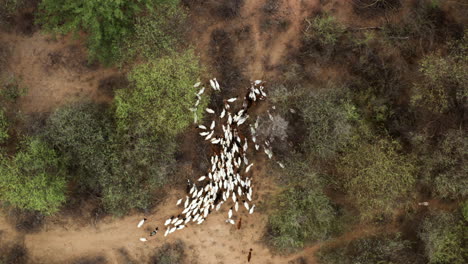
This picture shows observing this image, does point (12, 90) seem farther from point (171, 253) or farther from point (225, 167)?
point (171, 253)

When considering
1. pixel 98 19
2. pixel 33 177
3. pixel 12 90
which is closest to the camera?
pixel 98 19

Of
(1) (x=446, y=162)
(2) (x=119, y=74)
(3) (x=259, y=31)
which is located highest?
(2) (x=119, y=74)

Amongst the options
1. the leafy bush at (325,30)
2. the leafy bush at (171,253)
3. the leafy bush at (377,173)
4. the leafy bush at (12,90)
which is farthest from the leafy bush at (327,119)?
the leafy bush at (12,90)

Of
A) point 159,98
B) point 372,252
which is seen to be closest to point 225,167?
point 159,98

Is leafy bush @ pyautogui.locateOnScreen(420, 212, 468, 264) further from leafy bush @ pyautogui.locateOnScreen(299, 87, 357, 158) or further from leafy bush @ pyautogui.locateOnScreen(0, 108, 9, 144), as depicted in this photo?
leafy bush @ pyautogui.locateOnScreen(0, 108, 9, 144)

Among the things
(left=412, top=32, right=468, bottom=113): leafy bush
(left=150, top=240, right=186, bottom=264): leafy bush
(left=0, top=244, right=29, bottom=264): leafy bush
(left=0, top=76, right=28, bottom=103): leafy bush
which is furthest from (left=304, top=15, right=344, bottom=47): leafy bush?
(left=0, top=244, right=29, bottom=264): leafy bush

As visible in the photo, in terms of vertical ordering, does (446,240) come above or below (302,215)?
below
